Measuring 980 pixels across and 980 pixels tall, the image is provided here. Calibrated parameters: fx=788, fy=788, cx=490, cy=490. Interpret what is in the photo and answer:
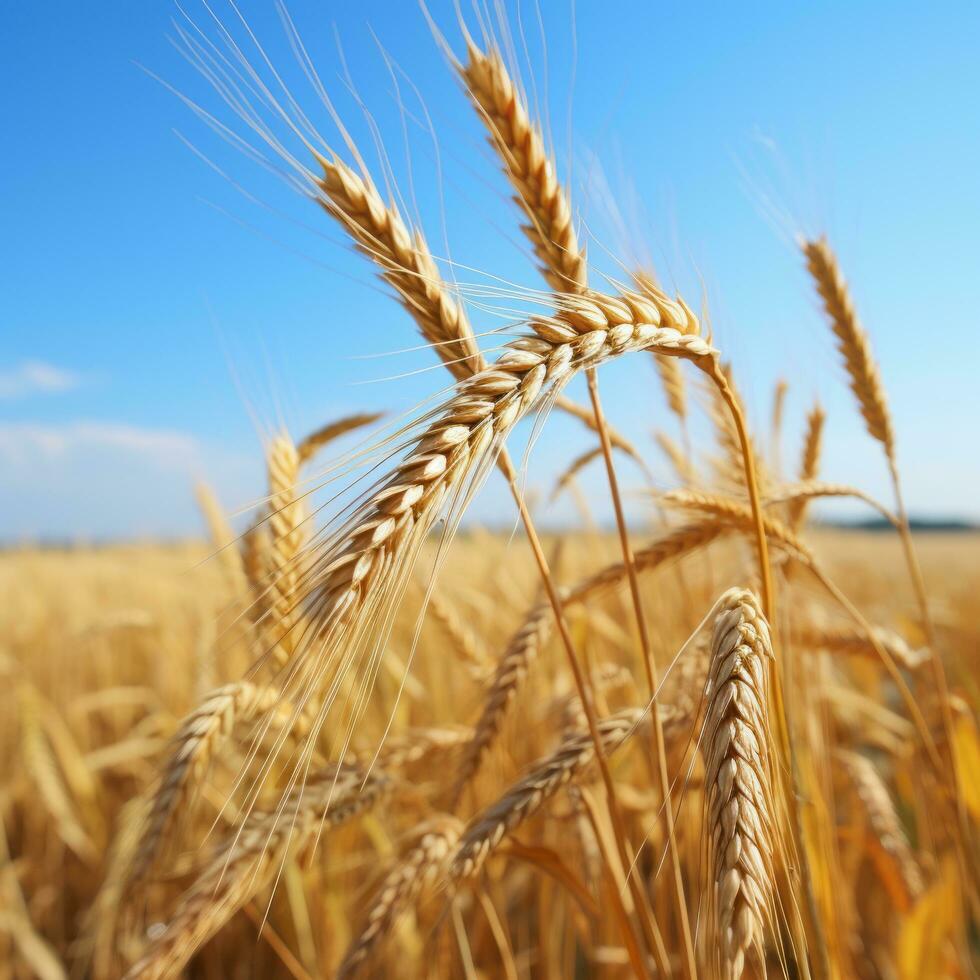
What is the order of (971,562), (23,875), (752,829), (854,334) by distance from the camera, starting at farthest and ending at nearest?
1. (971,562)
2. (23,875)
3. (854,334)
4. (752,829)

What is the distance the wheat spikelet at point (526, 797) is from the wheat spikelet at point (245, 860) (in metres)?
0.15

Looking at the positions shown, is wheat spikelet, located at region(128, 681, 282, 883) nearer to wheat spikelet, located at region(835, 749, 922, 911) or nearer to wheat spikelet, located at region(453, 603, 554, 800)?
wheat spikelet, located at region(453, 603, 554, 800)

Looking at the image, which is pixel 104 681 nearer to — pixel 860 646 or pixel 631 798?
pixel 631 798

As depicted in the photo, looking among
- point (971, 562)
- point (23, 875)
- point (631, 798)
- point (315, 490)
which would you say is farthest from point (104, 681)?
point (971, 562)

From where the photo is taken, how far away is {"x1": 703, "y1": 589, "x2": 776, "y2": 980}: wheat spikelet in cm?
62

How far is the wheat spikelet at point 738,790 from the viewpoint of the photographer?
62cm

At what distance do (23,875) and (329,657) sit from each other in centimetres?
327

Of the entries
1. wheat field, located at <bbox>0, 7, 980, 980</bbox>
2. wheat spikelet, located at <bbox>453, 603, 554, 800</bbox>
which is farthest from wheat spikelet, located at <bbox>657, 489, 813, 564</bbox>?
wheat spikelet, located at <bbox>453, 603, 554, 800</bbox>

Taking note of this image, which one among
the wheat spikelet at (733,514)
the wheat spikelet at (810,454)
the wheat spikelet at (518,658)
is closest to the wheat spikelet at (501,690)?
the wheat spikelet at (518,658)

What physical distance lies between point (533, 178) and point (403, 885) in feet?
3.19

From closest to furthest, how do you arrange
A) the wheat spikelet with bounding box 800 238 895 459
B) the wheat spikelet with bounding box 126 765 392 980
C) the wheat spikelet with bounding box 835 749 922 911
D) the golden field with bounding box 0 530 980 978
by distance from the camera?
the wheat spikelet with bounding box 126 765 392 980 → the golden field with bounding box 0 530 980 978 → the wheat spikelet with bounding box 800 238 895 459 → the wheat spikelet with bounding box 835 749 922 911

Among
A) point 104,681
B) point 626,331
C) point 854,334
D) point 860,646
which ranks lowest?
point 104,681

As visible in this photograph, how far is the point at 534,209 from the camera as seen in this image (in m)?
1.03

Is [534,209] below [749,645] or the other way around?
the other way around
